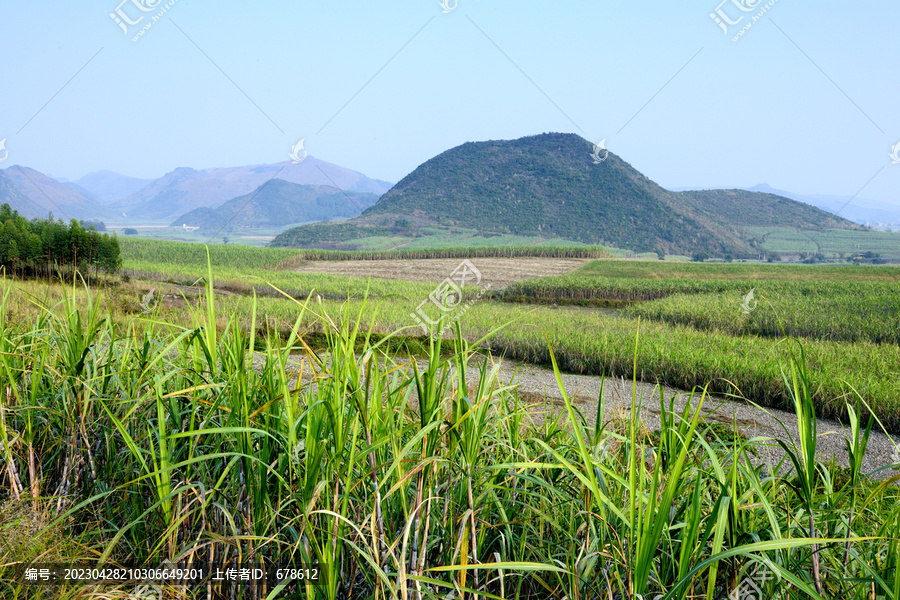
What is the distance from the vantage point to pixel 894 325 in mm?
12094

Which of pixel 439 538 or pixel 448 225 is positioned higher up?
pixel 448 225

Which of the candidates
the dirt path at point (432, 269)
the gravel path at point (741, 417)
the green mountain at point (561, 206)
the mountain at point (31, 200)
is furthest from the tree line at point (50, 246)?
the mountain at point (31, 200)

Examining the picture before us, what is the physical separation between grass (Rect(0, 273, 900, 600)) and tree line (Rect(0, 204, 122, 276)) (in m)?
16.0

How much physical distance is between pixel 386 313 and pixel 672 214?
93034mm

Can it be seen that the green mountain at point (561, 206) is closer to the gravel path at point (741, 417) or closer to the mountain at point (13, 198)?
the gravel path at point (741, 417)

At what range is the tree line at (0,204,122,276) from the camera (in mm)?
16031

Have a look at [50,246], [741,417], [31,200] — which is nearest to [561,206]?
[50,246]

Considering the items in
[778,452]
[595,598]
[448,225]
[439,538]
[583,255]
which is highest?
[448,225]

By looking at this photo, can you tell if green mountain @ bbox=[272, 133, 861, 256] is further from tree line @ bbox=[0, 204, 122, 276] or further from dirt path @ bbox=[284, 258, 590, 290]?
tree line @ bbox=[0, 204, 122, 276]

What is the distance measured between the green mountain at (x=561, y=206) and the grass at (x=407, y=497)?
7668 centimetres

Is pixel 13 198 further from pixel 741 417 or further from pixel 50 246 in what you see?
pixel 741 417

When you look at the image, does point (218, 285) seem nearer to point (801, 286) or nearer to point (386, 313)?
point (386, 313)

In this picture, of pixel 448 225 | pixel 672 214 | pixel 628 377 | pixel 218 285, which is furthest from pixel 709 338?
pixel 672 214

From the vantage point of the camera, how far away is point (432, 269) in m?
31.3
